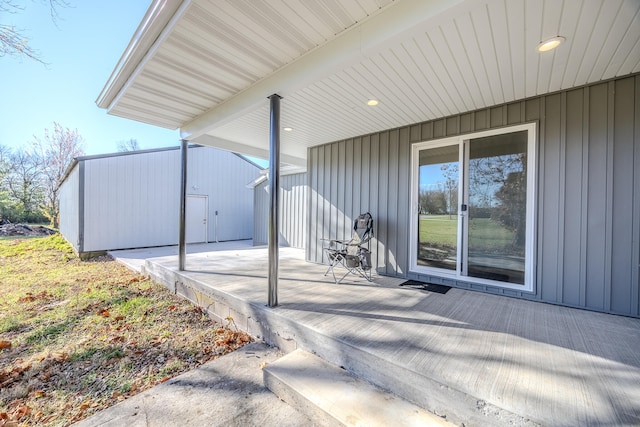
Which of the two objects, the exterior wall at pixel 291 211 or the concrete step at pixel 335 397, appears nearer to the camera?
the concrete step at pixel 335 397

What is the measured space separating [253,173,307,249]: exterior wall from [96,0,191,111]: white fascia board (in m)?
4.85

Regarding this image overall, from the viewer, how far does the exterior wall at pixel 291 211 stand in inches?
300

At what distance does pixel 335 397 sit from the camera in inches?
63.4

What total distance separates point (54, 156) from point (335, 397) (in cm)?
2129

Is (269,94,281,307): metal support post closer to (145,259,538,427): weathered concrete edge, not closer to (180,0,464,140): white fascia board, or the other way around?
(180,0,464,140): white fascia board

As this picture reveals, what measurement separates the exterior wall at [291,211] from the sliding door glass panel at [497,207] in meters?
4.65

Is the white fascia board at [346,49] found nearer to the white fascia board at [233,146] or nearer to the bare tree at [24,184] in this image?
the white fascia board at [233,146]

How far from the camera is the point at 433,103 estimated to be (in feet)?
10.5

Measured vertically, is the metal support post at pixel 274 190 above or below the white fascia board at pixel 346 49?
below

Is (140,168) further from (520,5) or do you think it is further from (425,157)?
(520,5)

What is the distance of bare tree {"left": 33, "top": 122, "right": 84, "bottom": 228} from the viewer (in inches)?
583

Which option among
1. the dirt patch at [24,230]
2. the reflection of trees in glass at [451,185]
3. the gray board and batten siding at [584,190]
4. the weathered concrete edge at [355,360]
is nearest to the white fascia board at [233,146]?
the weathered concrete edge at [355,360]

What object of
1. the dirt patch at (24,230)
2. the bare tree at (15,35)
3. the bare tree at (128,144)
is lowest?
the dirt patch at (24,230)

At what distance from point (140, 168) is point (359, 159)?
7588mm
